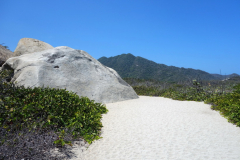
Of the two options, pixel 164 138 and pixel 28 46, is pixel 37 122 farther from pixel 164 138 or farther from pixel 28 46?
pixel 28 46

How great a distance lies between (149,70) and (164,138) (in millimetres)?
58771

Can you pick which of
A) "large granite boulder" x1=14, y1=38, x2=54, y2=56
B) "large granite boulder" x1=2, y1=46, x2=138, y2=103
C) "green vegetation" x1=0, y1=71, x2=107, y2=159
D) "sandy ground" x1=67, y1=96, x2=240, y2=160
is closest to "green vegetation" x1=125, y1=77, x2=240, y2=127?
"sandy ground" x1=67, y1=96, x2=240, y2=160

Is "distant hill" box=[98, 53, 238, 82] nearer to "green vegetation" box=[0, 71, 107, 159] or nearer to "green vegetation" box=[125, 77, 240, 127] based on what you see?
"green vegetation" box=[125, 77, 240, 127]

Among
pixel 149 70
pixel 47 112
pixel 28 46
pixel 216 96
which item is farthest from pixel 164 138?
pixel 149 70

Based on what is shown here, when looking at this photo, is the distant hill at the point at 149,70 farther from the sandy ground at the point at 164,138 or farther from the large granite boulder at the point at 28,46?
the sandy ground at the point at 164,138

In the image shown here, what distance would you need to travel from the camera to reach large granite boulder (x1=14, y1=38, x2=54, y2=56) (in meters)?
13.9

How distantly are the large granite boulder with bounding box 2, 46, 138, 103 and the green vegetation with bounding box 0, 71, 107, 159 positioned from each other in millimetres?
3336

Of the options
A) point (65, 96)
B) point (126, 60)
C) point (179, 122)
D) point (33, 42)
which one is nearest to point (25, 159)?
point (65, 96)

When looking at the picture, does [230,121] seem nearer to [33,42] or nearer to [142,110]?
[142,110]

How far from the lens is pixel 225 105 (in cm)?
882

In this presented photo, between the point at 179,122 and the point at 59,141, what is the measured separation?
4.52 meters

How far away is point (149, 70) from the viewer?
63219 millimetres

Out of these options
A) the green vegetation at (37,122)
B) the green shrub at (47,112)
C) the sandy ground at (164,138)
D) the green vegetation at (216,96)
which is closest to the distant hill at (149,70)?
the green vegetation at (216,96)

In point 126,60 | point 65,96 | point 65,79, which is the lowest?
point 65,96
